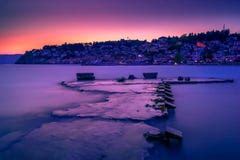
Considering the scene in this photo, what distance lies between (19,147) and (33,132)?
257 centimetres

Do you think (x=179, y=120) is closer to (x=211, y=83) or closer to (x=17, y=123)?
(x=17, y=123)

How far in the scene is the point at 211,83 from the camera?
1794 inches

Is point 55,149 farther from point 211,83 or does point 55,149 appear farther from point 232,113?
point 211,83

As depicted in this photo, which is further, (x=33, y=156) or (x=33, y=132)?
(x=33, y=132)

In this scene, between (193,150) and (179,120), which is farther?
(179,120)

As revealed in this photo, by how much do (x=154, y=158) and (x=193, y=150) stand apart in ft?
6.94

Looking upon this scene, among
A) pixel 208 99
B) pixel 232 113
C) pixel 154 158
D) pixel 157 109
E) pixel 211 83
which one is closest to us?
pixel 154 158

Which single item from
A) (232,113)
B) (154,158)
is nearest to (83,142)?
(154,158)

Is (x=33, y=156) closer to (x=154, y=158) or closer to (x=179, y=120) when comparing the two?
(x=154, y=158)

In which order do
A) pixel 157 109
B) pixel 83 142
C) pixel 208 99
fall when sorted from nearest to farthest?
1. pixel 83 142
2. pixel 157 109
3. pixel 208 99

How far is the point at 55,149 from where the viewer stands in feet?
40.6

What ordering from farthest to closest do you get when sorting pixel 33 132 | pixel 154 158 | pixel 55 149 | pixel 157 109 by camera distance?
pixel 157 109 < pixel 33 132 < pixel 55 149 < pixel 154 158

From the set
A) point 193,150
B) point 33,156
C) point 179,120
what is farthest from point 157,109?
point 33,156

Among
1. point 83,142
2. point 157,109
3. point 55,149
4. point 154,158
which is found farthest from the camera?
point 157,109
